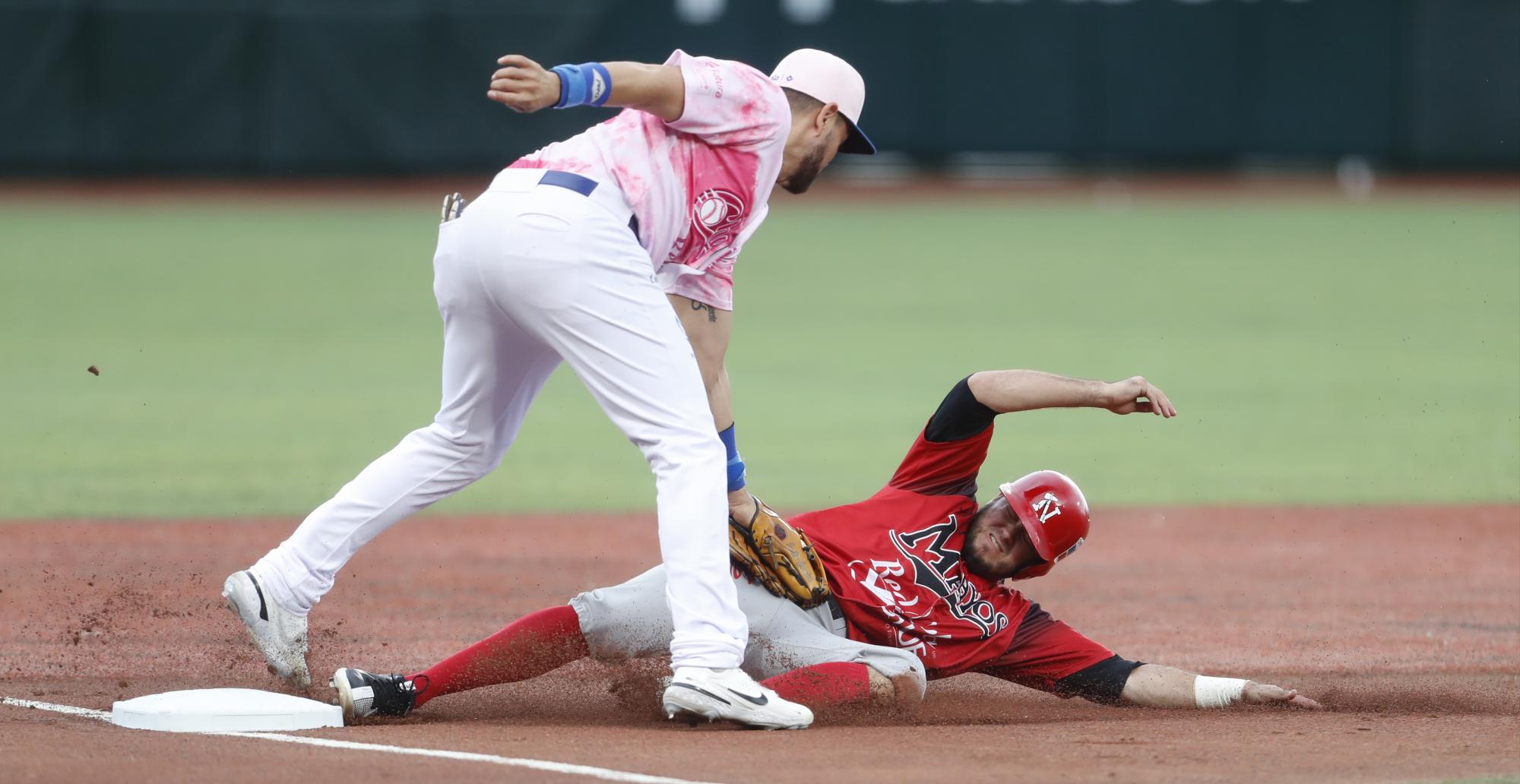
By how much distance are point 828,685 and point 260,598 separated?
5.60ft

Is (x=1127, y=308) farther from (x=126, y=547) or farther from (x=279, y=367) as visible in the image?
(x=126, y=547)

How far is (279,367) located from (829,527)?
393 inches

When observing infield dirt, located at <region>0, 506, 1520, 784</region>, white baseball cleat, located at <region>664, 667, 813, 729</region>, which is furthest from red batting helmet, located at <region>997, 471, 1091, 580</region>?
white baseball cleat, located at <region>664, 667, 813, 729</region>

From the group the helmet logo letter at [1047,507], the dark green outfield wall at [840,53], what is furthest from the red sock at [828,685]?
the dark green outfield wall at [840,53]

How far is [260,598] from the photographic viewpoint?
→ 541 cm

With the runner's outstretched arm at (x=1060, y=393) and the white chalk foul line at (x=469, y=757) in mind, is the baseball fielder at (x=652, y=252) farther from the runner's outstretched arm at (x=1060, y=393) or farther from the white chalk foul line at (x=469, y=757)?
the runner's outstretched arm at (x=1060, y=393)

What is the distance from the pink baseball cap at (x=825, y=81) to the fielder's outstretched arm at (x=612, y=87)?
414mm

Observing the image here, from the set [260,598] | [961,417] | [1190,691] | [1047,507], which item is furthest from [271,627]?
[1190,691]

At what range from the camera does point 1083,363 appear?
568 inches

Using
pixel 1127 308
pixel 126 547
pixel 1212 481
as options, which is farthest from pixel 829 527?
pixel 1127 308

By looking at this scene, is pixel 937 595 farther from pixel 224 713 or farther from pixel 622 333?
pixel 224 713

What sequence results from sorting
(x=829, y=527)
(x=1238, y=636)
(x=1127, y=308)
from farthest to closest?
(x=1127, y=308) < (x=1238, y=636) < (x=829, y=527)

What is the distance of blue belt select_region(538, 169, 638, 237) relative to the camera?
4.96m

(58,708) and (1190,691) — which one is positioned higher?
(1190,691)
